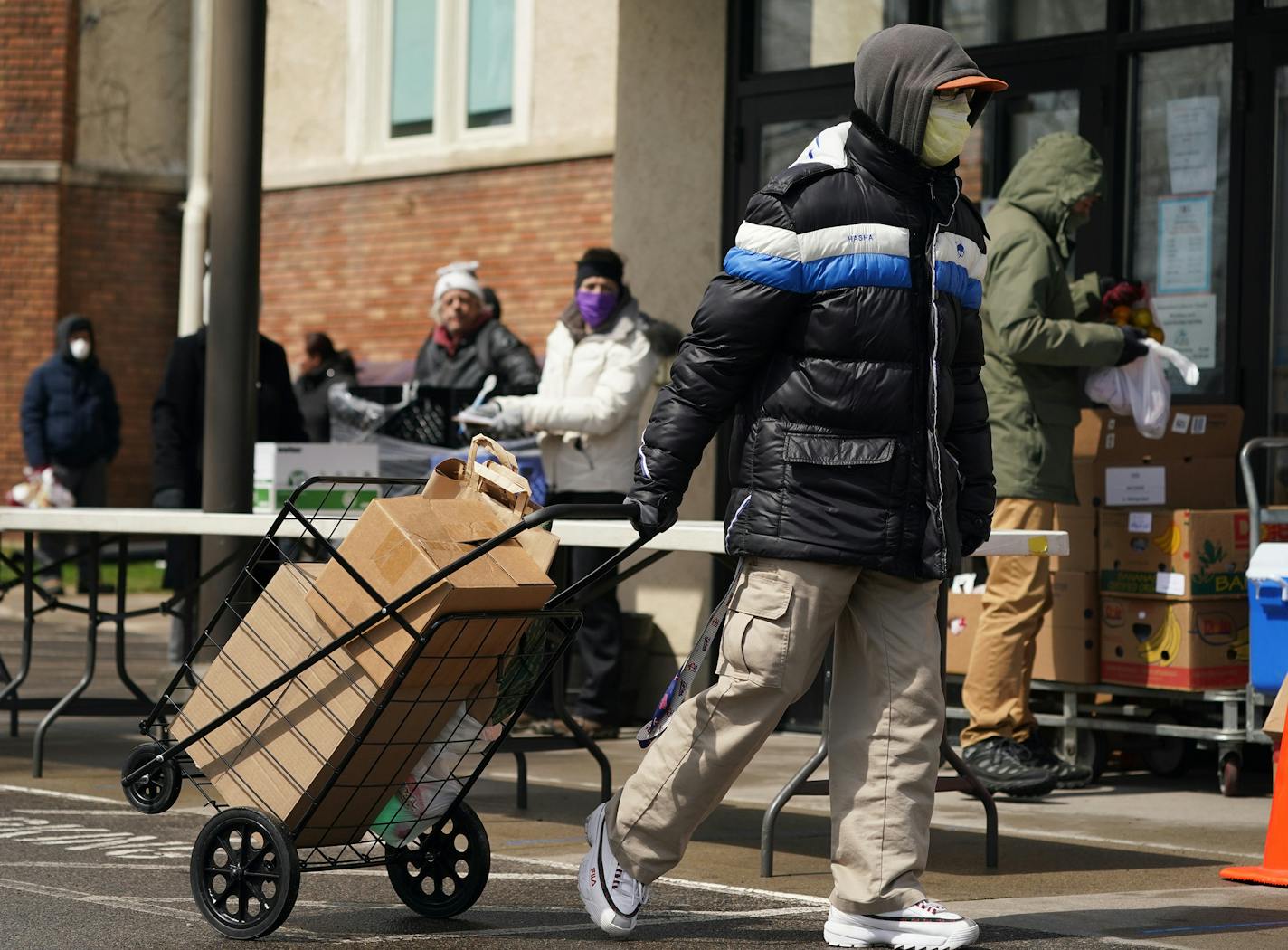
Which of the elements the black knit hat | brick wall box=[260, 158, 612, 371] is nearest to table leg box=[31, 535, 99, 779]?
the black knit hat

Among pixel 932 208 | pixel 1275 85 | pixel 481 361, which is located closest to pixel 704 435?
pixel 932 208

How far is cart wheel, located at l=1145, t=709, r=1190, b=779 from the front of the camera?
27.7 ft

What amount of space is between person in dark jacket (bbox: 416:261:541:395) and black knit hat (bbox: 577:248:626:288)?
77 centimetres

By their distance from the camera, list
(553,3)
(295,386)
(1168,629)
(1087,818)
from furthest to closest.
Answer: (553,3) < (295,386) < (1168,629) < (1087,818)

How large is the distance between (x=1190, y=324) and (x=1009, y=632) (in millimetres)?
1730

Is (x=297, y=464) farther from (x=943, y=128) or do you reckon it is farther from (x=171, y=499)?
(x=943, y=128)

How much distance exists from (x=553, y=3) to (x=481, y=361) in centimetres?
618

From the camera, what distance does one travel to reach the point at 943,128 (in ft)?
16.3

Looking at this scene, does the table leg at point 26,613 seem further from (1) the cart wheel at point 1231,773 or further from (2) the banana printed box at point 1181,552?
(1) the cart wheel at point 1231,773

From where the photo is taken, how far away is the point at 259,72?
29.3 feet

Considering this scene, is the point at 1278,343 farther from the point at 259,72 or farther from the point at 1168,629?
the point at 259,72

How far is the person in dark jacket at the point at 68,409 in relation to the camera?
16.6 meters

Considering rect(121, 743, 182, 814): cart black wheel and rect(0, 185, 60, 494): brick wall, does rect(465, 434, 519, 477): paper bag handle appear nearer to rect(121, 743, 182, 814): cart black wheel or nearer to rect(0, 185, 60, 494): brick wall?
rect(121, 743, 182, 814): cart black wheel

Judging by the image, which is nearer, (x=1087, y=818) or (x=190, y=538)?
(x=1087, y=818)
